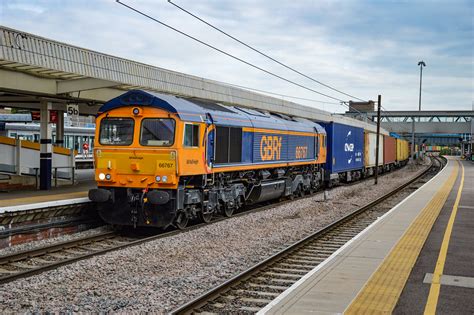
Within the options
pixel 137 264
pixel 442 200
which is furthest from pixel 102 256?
pixel 442 200

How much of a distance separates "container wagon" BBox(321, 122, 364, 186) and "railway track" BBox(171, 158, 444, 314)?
1206 centimetres

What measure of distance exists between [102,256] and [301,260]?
13.5 feet

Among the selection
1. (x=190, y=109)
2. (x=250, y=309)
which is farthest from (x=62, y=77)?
(x=250, y=309)

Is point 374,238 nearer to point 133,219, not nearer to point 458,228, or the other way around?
point 458,228

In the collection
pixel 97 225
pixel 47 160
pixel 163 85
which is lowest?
pixel 97 225

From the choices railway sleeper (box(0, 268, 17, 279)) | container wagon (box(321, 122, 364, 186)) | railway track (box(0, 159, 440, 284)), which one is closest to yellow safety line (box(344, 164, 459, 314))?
railway track (box(0, 159, 440, 284))

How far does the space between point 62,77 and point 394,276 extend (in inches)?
489

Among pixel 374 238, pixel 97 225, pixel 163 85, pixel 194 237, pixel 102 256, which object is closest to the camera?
Answer: pixel 102 256

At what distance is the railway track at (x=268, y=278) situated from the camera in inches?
289

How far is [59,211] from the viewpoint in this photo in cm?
1355

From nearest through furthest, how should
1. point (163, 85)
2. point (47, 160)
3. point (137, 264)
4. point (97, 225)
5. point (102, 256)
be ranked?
1. point (137, 264)
2. point (102, 256)
3. point (97, 225)
4. point (47, 160)
5. point (163, 85)

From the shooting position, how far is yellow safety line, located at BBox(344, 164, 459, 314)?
669cm

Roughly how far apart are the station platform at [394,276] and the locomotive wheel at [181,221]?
4.63 m

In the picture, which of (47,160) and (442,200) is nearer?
(47,160)
